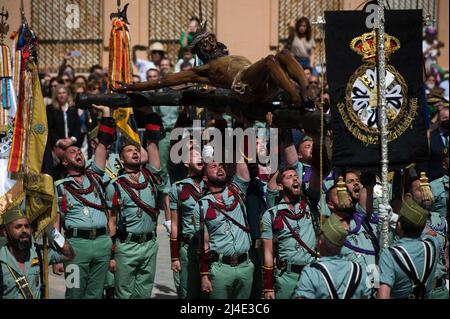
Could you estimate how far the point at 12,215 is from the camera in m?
9.38

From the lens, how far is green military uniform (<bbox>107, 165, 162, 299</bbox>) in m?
11.6

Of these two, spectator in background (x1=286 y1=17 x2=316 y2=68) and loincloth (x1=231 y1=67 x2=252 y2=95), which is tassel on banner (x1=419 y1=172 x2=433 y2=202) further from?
spectator in background (x1=286 y1=17 x2=316 y2=68)

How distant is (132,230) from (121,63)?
166cm

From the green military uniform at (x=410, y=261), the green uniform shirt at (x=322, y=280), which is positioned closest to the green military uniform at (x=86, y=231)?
the green military uniform at (x=410, y=261)

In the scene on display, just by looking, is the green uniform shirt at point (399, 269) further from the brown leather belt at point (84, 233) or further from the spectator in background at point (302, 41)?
the spectator in background at point (302, 41)

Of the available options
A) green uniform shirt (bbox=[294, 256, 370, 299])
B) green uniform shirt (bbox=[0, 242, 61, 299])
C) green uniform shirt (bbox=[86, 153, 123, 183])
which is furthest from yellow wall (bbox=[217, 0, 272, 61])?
green uniform shirt (bbox=[294, 256, 370, 299])

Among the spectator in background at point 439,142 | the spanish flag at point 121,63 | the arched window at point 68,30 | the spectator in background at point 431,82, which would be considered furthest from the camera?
the spectator in background at point 431,82

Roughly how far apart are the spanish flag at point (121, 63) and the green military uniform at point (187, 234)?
68 cm

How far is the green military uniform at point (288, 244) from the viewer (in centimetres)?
1068

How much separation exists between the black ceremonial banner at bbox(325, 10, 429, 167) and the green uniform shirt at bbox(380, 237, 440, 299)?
1.43 meters

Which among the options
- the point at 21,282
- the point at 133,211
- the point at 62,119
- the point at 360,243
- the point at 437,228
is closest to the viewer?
the point at 21,282

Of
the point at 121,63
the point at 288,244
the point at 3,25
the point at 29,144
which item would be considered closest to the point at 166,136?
the point at 121,63

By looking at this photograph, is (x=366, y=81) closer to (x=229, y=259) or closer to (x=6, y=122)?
(x=229, y=259)

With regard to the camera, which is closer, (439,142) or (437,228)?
(437,228)
